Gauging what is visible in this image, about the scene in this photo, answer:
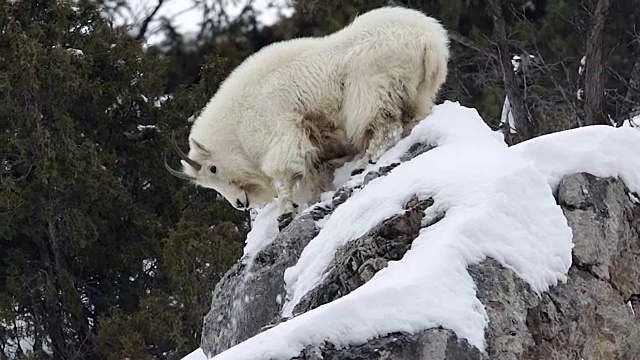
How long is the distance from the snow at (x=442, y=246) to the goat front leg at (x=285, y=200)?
670mm

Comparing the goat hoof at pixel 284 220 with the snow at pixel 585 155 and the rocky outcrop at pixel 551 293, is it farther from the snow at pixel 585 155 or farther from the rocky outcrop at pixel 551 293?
the snow at pixel 585 155

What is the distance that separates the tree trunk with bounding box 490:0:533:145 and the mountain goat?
634cm

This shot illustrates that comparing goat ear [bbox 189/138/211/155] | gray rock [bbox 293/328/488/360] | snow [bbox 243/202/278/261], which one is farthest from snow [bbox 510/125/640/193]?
goat ear [bbox 189/138/211/155]

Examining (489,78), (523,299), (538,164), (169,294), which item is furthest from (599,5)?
(523,299)

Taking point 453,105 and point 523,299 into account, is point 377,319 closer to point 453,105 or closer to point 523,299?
point 523,299

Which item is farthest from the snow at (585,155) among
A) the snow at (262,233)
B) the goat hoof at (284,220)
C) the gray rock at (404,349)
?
the snow at (262,233)

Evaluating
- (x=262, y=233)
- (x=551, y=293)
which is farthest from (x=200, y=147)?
(x=551, y=293)

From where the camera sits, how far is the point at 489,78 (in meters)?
14.6

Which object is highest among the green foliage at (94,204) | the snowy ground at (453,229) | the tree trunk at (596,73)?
the snowy ground at (453,229)

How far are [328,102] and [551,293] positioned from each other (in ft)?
8.88

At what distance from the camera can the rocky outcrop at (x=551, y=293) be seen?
13.4 feet

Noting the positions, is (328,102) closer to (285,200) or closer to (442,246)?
(285,200)

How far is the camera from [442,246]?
4484mm

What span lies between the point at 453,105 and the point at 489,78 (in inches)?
311
